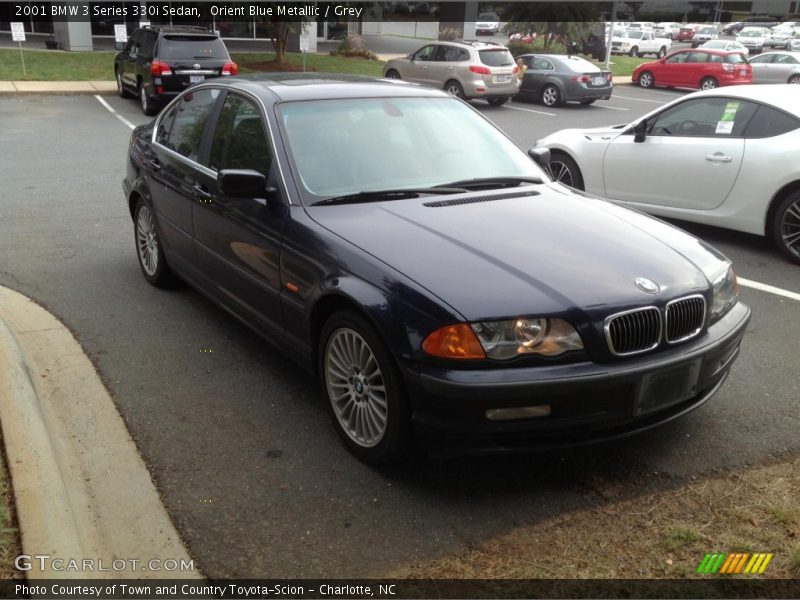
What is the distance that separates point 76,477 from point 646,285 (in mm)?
2679

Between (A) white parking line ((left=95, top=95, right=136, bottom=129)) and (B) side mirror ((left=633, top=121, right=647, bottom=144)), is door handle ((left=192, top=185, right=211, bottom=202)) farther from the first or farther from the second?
(A) white parking line ((left=95, top=95, right=136, bottom=129))

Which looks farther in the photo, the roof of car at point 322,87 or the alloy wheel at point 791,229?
the alloy wheel at point 791,229

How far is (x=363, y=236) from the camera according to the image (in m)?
3.76

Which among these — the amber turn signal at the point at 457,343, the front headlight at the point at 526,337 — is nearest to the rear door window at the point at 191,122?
the amber turn signal at the point at 457,343

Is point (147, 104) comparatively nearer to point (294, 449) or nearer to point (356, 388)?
point (294, 449)

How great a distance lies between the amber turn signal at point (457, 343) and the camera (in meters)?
3.19

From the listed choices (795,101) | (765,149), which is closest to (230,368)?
(765,149)

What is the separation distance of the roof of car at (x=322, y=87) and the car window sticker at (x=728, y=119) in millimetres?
3438

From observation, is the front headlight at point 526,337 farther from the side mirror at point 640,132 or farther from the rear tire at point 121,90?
the rear tire at point 121,90

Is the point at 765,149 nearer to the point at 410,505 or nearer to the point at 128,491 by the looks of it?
the point at 410,505

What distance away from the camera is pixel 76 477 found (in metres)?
3.59

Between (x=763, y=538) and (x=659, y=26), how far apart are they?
58.5m

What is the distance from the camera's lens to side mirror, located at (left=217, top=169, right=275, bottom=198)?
4105 millimetres

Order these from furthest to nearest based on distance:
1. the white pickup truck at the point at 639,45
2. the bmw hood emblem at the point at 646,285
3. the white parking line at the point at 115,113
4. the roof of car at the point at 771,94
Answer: the white pickup truck at the point at 639,45
the white parking line at the point at 115,113
the roof of car at the point at 771,94
the bmw hood emblem at the point at 646,285
